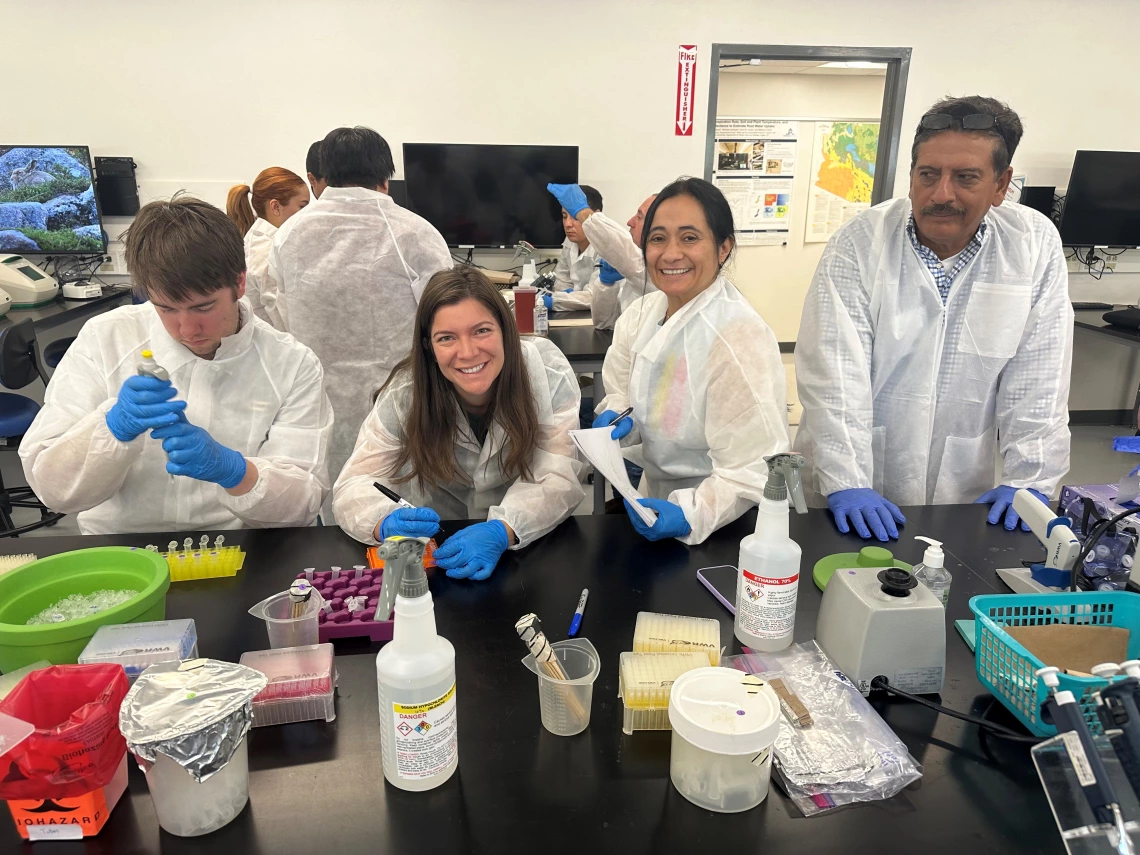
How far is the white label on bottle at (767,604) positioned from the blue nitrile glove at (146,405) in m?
0.99

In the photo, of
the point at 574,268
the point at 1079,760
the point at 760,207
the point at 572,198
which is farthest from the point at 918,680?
the point at 760,207

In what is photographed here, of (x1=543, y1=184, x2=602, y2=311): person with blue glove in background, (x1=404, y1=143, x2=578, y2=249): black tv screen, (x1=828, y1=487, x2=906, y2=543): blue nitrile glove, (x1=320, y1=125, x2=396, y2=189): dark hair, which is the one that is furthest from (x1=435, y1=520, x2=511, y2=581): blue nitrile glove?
(x1=404, y1=143, x2=578, y2=249): black tv screen

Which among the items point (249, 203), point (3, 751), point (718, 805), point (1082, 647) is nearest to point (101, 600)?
point (3, 751)

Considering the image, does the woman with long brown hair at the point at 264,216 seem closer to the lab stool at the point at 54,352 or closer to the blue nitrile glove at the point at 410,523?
the lab stool at the point at 54,352

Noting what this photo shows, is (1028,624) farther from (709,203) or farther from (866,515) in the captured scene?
(709,203)

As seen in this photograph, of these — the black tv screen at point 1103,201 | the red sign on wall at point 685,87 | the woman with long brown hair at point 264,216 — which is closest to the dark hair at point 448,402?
the woman with long brown hair at point 264,216

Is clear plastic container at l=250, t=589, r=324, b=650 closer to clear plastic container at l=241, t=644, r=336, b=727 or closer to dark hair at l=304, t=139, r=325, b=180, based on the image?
clear plastic container at l=241, t=644, r=336, b=727

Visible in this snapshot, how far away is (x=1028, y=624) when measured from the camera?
0.96 metres

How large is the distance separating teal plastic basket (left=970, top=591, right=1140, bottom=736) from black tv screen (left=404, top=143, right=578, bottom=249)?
368 cm

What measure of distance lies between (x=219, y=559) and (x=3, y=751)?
1.84 ft

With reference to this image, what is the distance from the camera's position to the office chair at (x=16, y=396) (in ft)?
8.92

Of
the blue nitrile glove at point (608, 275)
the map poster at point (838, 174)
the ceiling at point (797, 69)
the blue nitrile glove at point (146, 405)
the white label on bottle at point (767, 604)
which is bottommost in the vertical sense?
the white label on bottle at point (767, 604)

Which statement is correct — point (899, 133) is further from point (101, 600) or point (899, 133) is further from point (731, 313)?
point (101, 600)

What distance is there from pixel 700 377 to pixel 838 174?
4.94 m
